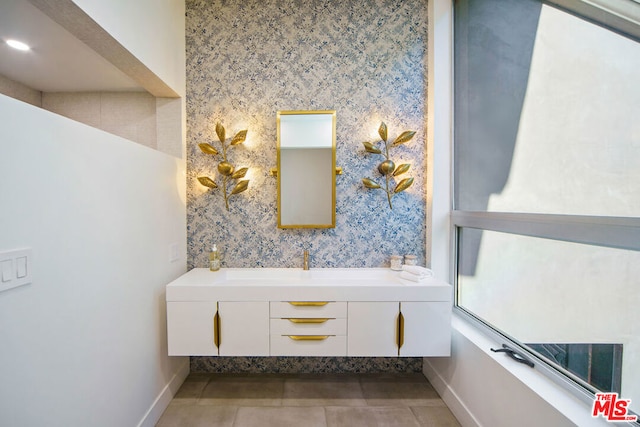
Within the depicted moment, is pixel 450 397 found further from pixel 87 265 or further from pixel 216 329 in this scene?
pixel 87 265

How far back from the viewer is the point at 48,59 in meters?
1.78

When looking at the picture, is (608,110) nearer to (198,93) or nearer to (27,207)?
(27,207)

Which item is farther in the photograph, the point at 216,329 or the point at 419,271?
the point at 419,271

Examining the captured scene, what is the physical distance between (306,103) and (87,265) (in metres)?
1.68

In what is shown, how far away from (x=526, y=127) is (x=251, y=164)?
1.77m

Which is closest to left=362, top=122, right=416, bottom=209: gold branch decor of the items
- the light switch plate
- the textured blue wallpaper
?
the textured blue wallpaper

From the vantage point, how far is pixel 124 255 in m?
1.41

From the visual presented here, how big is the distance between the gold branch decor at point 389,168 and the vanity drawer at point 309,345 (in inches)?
41.4

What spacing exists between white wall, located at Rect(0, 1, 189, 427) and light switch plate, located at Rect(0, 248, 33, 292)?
0.02 meters

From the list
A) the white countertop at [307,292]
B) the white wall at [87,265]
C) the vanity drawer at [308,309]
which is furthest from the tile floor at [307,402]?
the white countertop at [307,292]

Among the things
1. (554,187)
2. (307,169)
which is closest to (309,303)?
(307,169)

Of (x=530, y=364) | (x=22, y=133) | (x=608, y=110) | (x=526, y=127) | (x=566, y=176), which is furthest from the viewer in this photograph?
(x=526, y=127)

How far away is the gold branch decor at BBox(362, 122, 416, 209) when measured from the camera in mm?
1972

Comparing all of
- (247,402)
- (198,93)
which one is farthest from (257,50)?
(247,402)
